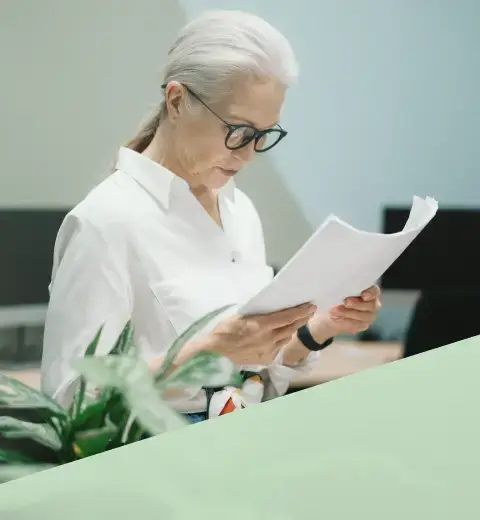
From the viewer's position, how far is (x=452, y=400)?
0.86m

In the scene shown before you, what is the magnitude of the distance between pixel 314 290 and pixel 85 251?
1.18 ft

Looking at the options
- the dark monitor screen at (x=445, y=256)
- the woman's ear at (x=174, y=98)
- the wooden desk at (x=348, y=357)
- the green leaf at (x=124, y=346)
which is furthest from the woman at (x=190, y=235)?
the dark monitor screen at (x=445, y=256)

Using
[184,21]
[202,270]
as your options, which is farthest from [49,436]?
[184,21]

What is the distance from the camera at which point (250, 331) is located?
116 cm

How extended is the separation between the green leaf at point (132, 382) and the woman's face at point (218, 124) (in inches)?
26.6

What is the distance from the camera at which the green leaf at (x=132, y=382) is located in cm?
68

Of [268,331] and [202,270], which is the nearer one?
[268,331]

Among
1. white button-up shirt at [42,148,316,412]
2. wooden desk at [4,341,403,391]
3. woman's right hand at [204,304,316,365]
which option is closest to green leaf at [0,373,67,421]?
white button-up shirt at [42,148,316,412]

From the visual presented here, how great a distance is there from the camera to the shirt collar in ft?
4.20

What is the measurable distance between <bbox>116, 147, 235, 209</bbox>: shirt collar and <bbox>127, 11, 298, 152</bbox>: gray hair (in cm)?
3

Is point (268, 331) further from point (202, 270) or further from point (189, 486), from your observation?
point (189, 486)

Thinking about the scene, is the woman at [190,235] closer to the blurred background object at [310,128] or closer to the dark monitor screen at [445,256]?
the blurred background object at [310,128]

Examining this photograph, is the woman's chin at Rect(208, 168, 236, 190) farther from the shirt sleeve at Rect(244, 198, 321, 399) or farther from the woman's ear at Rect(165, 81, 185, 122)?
the shirt sleeve at Rect(244, 198, 321, 399)
